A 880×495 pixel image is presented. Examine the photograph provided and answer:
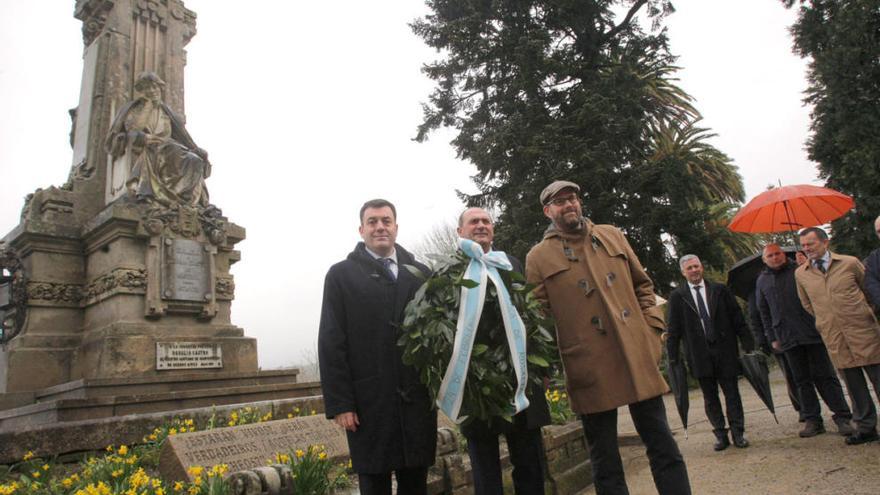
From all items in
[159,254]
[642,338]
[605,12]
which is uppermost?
[605,12]

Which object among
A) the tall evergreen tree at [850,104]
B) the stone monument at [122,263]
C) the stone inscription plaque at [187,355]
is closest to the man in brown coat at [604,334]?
the stone monument at [122,263]

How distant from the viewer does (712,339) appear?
5.80 m

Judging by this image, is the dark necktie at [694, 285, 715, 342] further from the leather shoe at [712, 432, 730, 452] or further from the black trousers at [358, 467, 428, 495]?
the black trousers at [358, 467, 428, 495]

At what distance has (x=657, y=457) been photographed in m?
2.99

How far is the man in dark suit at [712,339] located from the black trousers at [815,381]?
1.56 ft

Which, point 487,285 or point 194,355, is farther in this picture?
point 194,355

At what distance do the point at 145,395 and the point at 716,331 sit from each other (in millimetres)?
6084

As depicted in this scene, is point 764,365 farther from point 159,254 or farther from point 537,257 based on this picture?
point 159,254

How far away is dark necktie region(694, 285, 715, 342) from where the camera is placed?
5.82m

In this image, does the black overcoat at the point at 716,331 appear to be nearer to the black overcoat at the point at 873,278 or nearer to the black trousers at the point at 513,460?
the black overcoat at the point at 873,278

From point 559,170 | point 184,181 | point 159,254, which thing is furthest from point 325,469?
point 559,170

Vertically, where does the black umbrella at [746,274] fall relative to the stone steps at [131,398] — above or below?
above

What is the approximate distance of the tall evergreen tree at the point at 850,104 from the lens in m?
13.2

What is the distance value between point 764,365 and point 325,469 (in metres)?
4.87
